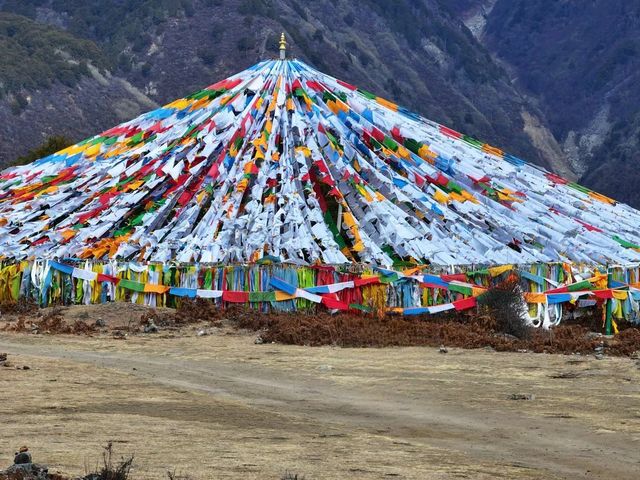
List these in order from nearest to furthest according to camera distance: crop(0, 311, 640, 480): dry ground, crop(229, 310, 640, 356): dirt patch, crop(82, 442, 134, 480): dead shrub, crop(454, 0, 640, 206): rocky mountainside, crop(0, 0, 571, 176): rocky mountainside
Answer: crop(82, 442, 134, 480): dead shrub < crop(0, 311, 640, 480): dry ground < crop(229, 310, 640, 356): dirt patch < crop(0, 0, 571, 176): rocky mountainside < crop(454, 0, 640, 206): rocky mountainside

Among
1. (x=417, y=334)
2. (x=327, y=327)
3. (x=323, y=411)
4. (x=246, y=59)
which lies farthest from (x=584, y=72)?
(x=323, y=411)

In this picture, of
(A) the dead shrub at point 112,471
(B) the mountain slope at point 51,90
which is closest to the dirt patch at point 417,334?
(A) the dead shrub at point 112,471

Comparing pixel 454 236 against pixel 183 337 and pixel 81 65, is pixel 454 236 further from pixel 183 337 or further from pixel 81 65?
pixel 81 65

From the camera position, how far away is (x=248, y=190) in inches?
1012

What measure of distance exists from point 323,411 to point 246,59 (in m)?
72.1

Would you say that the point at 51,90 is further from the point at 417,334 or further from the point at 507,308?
the point at 417,334

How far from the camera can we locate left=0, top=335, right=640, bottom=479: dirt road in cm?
1091

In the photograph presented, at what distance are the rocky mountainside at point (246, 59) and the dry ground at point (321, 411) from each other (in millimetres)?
51559

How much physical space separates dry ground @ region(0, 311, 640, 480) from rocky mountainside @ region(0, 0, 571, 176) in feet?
169

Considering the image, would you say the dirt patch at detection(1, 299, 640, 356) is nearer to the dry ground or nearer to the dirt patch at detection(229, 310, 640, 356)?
the dirt patch at detection(229, 310, 640, 356)

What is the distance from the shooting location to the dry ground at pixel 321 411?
1089 cm

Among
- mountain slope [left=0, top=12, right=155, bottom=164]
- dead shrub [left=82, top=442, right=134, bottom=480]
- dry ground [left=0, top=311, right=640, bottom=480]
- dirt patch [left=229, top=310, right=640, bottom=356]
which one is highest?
mountain slope [left=0, top=12, right=155, bottom=164]

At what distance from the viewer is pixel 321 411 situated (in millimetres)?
13906

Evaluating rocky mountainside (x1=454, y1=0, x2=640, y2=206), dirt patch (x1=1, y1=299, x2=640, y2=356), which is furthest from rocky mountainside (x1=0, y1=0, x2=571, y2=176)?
dirt patch (x1=1, y1=299, x2=640, y2=356)
